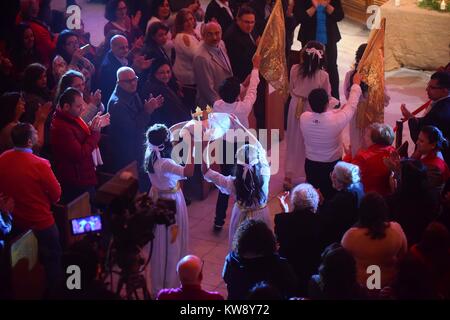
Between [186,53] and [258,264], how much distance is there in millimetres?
3852

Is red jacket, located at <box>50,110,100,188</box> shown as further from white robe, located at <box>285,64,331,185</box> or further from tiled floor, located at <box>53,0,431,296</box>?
white robe, located at <box>285,64,331,185</box>

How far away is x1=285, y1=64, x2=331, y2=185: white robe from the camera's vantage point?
6.85m

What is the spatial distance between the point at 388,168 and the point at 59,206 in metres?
2.49

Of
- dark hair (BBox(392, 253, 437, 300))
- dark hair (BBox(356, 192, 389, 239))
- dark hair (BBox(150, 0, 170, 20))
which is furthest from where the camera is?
dark hair (BBox(150, 0, 170, 20))

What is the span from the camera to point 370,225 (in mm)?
4559

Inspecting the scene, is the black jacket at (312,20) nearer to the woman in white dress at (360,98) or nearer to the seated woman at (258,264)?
the woman in white dress at (360,98)

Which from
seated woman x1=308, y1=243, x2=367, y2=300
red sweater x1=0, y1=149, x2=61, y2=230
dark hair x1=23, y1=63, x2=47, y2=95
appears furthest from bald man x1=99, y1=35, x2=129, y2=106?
seated woman x1=308, y1=243, x2=367, y2=300

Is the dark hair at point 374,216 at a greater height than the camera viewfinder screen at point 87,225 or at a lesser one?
greater

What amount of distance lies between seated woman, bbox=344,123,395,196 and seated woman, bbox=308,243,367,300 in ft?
5.27

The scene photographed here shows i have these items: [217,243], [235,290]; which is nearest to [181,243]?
[217,243]

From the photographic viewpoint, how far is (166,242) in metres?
5.56

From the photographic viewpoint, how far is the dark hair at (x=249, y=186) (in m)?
5.29

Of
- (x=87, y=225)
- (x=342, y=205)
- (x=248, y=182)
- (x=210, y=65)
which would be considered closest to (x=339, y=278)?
(x=342, y=205)

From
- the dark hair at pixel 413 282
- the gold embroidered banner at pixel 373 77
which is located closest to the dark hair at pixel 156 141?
the dark hair at pixel 413 282
